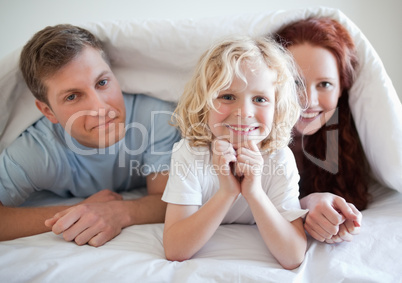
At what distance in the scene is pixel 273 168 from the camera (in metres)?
0.81

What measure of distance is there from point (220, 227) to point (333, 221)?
278 millimetres

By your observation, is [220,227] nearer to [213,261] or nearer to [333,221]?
[213,261]

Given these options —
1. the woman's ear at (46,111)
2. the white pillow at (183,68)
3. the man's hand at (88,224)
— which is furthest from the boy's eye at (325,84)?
the woman's ear at (46,111)

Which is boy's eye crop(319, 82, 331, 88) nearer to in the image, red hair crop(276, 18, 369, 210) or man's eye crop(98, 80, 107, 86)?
red hair crop(276, 18, 369, 210)

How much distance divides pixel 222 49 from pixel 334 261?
0.52 m

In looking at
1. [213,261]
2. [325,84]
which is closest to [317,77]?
[325,84]

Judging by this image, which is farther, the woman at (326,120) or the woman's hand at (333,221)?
the woman at (326,120)

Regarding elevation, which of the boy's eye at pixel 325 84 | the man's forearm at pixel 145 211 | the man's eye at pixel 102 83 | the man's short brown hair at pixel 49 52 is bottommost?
the man's forearm at pixel 145 211

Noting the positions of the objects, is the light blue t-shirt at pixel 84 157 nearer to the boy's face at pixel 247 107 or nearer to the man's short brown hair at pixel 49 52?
the man's short brown hair at pixel 49 52

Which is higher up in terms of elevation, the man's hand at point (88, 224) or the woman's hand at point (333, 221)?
the woman's hand at point (333, 221)

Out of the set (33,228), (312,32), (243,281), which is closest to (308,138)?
(312,32)

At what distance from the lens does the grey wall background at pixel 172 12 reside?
1.39 m

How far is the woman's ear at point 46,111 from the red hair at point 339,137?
A: 711 millimetres

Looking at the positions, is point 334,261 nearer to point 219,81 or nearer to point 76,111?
point 219,81
